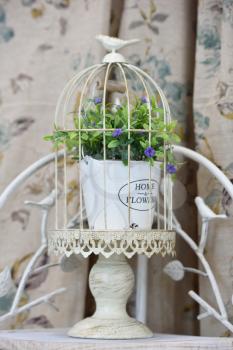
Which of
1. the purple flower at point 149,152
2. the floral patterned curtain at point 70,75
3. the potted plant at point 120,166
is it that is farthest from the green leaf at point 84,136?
the floral patterned curtain at point 70,75

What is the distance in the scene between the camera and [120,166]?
4.29 ft

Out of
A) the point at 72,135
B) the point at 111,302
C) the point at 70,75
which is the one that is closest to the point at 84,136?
the point at 72,135

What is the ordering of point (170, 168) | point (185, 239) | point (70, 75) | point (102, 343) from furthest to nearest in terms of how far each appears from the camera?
1. point (70, 75)
2. point (185, 239)
3. point (170, 168)
4. point (102, 343)

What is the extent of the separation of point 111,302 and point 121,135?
1.01 feet

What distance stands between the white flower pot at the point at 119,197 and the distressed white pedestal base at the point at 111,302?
3.4 inches

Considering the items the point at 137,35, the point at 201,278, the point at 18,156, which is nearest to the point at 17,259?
the point at 18,156

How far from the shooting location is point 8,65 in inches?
67.6

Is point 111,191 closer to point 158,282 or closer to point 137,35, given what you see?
point 158,282

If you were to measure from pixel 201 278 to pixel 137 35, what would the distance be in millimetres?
569

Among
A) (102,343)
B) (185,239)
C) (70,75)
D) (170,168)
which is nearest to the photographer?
(102,343)

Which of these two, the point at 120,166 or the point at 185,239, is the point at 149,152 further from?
the point at 185,239

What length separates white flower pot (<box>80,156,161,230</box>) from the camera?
130cm

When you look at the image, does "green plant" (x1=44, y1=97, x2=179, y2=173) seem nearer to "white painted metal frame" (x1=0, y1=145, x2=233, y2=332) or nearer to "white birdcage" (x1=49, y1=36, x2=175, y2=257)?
"white birdcage" (x1=49, y1=36, x2=175, y2=257)

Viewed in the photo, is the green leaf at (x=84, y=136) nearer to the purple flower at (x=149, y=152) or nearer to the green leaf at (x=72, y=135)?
the green leaf at (x=72, y=135)
